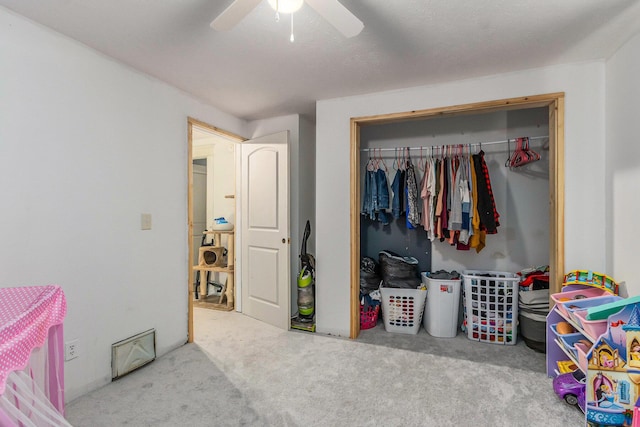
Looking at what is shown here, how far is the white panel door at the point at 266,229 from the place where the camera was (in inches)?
123

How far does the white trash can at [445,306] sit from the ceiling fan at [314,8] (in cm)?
235

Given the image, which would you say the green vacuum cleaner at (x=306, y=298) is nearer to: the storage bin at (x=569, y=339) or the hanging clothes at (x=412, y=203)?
the hanging clothes at (x=412, y=203)

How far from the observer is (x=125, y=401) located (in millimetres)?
1889

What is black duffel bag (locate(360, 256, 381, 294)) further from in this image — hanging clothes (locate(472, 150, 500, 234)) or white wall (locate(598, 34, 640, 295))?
white wall (locate(598, 34, 640, 295))

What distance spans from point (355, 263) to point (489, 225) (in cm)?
127

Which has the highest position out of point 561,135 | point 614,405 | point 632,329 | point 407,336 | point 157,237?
point 561,135

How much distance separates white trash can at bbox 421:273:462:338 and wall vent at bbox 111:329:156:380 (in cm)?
250

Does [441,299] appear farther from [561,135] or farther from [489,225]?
[561,135]

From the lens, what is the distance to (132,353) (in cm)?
222

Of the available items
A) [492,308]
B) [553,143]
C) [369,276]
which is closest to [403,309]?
[369,276]

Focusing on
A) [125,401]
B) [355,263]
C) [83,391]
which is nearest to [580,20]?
[355,263]

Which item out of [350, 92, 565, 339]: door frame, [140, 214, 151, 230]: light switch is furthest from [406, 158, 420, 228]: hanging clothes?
[140, 214, 151, 230]: light switch

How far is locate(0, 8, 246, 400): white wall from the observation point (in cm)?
167

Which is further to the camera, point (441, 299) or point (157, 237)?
point (441, 299)
